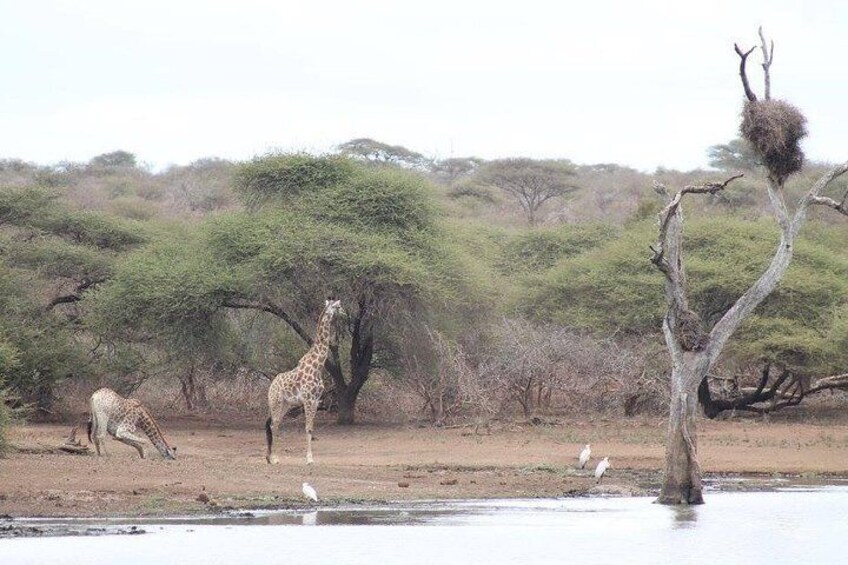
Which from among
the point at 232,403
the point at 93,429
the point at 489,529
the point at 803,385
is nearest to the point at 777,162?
the point at 489,529

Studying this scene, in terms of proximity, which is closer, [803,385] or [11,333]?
[11,333]

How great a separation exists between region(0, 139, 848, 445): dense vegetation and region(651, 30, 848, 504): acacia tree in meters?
11.9

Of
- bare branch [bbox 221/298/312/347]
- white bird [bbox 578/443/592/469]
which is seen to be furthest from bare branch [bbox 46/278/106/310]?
white bird [bbox 578/443/592/469]

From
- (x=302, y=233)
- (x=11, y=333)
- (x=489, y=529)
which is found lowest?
(x=489, y=529)

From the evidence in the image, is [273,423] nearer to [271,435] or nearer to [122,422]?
[271,435]

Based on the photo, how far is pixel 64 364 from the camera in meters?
32.5

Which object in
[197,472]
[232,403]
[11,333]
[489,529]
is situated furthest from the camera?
[232,403]

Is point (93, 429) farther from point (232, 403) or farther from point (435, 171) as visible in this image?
point (435, 171)

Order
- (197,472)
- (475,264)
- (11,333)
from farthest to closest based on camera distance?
1. (475,264)
2. (11,333)
3. (197,472)

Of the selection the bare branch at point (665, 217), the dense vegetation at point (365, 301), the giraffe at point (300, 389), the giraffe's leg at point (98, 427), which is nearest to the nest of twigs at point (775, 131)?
the bare branch at point (665, 217)

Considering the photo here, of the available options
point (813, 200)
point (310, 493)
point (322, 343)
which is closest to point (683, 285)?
point (813, 200)

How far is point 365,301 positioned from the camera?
107 ft

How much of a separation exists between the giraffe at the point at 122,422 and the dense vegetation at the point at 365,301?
197 inches

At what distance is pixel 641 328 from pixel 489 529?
57.0 ft
